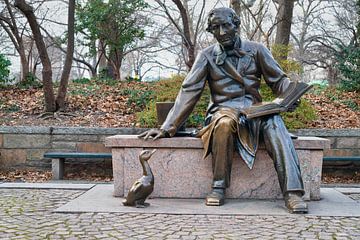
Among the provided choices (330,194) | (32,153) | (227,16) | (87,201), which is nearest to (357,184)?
(330,194)

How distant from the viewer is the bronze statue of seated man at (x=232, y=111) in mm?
4469

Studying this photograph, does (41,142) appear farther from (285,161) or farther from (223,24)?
(285,161)

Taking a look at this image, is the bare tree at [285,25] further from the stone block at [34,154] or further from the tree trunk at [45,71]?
the stone block at [34,154]

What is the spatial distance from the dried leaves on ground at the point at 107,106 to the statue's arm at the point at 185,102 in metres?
3.35

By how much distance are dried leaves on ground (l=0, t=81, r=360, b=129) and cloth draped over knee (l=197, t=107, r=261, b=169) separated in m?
3.69

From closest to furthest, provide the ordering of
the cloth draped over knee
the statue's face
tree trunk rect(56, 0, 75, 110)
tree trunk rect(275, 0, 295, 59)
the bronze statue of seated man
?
the bronze statue of seated man
the cloth draped over knee
the statue's face
tree trunk rect(56, 0, 75, 110)
tree trunk rect(275, 0, 295, 59)

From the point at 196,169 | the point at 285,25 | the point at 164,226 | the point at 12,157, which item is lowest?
the point at 164,226

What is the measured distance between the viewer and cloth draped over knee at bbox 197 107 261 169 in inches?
181

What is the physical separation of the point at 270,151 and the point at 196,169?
2.75ft

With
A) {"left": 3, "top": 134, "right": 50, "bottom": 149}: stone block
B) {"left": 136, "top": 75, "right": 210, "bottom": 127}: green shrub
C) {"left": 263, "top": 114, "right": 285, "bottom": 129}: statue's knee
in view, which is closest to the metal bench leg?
{"left": 3, "top": 134, "right": 50, "bottom": 149}: stone block

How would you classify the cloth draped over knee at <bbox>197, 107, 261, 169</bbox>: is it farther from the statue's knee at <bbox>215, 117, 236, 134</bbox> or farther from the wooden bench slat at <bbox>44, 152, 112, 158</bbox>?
the wooden bench slat at <bbox>44, 152, 112, 158</bbox>

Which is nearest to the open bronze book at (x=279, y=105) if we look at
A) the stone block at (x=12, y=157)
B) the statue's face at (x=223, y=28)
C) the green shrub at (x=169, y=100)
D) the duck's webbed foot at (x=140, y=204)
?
the statue's face at (x=223, y=28)

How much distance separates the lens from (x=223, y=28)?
4.77m

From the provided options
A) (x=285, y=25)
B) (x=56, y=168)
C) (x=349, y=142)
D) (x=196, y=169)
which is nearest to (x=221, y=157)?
(x=196, y=169)
